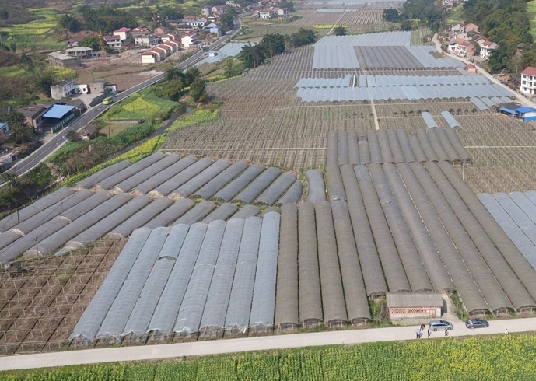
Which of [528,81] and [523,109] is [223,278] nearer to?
[523,109]

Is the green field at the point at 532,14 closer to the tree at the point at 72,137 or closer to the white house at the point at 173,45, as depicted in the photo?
the white house at the point at 173,45

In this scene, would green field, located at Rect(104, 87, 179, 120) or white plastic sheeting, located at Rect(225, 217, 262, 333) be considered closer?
white plastic sheeting, located at Rect(225, 217, 262, 333)

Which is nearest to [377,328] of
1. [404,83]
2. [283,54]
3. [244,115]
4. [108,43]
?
[244,115]

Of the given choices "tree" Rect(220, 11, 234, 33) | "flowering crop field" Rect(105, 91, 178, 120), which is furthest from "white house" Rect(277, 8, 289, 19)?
"flowering crop field" Rect(105, 91, 178, 120)

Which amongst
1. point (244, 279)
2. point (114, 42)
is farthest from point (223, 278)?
point (114, 42)

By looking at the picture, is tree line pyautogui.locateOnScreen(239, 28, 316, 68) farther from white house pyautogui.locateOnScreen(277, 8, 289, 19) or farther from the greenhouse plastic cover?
the greenhouse plastic cover

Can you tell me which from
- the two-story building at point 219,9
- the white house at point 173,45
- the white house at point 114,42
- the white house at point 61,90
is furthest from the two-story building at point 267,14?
the white house at point 61,90

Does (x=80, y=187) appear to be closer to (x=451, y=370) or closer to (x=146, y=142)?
(x=146, y=142)
